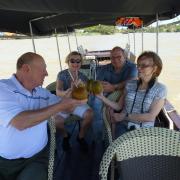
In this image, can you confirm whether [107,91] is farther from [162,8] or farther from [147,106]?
[162,8]

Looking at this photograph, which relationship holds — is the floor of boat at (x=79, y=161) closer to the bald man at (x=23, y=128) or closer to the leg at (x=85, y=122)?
the leg at (x=85, y=122)

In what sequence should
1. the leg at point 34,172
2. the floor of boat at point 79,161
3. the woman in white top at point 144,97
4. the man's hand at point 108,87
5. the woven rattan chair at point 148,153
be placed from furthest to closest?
the man's hand at point 108,87, the floor of boat at point 79,161, the woman in white top at point 144,97, the leg at point 34,172, the woven rattan chair at point 148,153

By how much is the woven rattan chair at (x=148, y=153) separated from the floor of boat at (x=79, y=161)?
4.84ft

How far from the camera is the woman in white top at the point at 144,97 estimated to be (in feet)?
10.2

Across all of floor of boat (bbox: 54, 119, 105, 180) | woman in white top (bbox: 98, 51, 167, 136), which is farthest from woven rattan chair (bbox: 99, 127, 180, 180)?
floor of boat (bbox: 54, 119, 105, 180)

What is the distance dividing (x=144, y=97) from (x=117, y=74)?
1.22 m

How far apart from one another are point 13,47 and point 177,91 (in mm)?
17516

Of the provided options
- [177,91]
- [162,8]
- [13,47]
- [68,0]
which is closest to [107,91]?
[162,8]

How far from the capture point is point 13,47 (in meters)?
25.0

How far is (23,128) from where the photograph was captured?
218 cm

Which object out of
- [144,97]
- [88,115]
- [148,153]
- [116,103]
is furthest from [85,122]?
[148,153]

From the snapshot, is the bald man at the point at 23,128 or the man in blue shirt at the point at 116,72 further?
the man in blue shirt at the point at 116,72

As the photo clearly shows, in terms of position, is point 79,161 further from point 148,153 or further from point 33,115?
point 148,153

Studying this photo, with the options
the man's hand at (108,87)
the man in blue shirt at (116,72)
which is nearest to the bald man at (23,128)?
the man's hand at (108,87)
